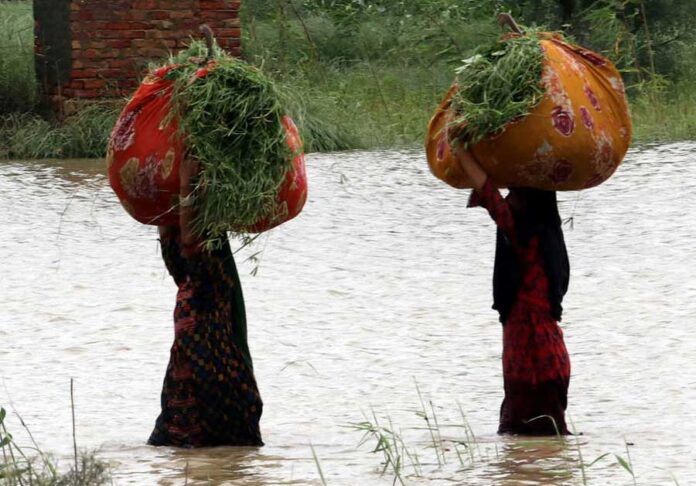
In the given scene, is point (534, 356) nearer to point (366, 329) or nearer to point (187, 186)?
point (187, 186)

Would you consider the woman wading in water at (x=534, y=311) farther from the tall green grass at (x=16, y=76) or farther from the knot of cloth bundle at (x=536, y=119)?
the tall green grass at (x=16, y=76)

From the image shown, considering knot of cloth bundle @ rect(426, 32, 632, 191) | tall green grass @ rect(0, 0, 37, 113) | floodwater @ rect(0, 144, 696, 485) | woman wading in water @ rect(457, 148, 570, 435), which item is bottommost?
floodwater @ rect(0, 144, 696, 485)

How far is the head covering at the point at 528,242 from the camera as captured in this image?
5305mm

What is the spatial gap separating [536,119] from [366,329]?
2.26m

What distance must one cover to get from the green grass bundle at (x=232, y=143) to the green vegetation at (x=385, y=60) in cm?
406

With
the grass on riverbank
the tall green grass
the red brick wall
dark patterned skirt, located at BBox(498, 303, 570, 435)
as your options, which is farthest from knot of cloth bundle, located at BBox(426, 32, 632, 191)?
the tall green grass

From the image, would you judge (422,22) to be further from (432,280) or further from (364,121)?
(432,280)

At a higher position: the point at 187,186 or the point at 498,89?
the point at 498,89

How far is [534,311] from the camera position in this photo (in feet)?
17.4

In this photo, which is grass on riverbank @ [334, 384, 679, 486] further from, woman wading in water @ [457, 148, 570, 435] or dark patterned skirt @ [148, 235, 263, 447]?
dark patterned skirt @ [148, 235, 263, 447]

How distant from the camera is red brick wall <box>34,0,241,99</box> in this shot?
12594mm

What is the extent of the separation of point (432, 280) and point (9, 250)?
232 cm

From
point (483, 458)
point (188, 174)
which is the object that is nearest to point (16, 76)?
point (188, 174)

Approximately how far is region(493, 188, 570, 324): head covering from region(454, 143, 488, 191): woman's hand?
16 centimetres
